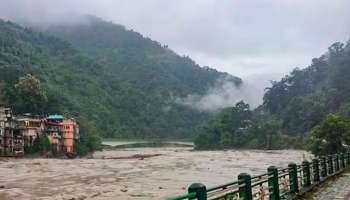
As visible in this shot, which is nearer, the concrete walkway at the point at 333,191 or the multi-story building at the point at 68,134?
the concrete walkway at the point at 333,191

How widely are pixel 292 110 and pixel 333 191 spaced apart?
106m

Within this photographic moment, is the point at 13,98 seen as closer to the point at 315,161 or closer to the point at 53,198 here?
the point at 53,198

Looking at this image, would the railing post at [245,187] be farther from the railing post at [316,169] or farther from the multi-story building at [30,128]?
the multi-story building at [30,128]

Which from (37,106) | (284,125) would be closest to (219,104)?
(284,125)

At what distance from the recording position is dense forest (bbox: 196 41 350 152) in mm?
107750

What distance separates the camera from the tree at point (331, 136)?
4184cm

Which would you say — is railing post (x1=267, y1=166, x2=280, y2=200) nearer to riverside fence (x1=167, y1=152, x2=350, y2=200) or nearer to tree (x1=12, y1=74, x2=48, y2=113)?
riverside fence (x1=167, y1=152, x2=350, y2=200)

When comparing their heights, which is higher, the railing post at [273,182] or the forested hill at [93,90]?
the forested hill at [93,90]

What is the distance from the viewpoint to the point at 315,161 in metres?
16.9

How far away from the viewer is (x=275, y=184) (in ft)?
37.1

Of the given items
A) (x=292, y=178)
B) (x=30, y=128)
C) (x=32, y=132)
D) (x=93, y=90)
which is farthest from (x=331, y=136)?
(x=93, y=90)

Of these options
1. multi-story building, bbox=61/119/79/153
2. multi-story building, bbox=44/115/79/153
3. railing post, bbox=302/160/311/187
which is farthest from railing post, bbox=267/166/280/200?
multi-story building, bbox=61/119/79/153

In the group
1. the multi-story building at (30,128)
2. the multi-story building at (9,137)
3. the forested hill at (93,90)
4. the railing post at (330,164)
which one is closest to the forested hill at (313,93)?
the forested hill at (93,90)

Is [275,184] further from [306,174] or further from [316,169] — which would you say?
[316,169]
